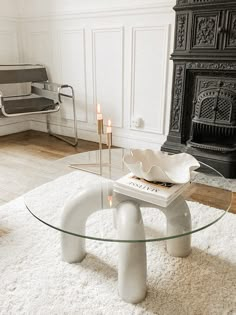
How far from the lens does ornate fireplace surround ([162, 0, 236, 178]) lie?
2252 millimetres

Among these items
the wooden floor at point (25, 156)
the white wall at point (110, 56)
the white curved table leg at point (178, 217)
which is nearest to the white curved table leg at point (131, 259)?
the white curved table leg at point (178, 217)

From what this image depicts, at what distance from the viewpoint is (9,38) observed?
3.58 metres

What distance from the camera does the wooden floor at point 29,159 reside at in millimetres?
1646

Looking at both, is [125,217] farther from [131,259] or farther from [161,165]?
[161,165]

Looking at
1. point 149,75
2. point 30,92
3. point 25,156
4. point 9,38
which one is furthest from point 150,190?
point 9,38

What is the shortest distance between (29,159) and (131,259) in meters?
1.92

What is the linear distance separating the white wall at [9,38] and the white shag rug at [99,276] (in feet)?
7.57

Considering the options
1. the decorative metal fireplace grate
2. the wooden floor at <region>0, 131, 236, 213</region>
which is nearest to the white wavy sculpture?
the wooden floor at <region>0, 131, 236, 213</region>

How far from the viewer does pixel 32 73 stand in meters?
3.42

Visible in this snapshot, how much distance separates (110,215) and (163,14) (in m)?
2.02

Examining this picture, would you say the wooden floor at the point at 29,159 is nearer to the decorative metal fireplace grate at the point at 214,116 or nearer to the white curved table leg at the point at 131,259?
the white curved table leg at the point at 131,259

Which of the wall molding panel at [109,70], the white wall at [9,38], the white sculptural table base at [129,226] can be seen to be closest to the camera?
the white sculptural table base at [129,226]

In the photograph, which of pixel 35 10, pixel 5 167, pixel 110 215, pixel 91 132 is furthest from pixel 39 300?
pixel 35 10

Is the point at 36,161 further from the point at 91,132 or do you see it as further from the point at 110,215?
the point at 110,215
